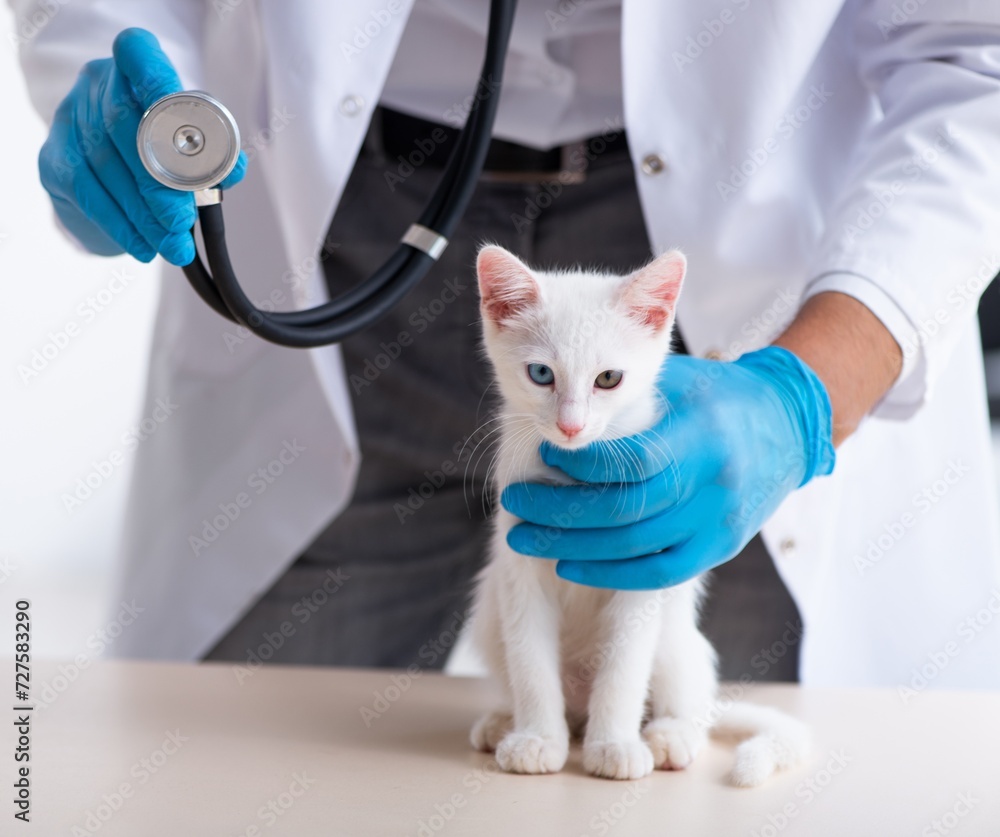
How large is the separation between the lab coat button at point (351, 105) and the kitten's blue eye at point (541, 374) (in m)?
0.56

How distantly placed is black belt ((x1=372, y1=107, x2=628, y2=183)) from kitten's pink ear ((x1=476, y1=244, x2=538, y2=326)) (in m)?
0.56

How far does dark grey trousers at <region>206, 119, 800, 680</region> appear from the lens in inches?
61.9

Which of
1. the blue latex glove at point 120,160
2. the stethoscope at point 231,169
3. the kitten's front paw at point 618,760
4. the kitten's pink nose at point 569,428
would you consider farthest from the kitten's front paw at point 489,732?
the blue latex glove at point 120,160

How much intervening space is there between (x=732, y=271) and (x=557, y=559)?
22.7 inches

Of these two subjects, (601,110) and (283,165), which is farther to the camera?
(601,110)

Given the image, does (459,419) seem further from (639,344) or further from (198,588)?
(639,344)

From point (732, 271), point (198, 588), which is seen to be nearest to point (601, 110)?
point (732, 271)

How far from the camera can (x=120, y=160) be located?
3.84 feet

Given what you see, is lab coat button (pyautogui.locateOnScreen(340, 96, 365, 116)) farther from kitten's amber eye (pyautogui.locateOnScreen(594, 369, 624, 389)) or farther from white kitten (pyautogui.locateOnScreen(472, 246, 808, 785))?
kitten's amber eye (pyautogui.locateOnScreen(594, 369, 624, 389))

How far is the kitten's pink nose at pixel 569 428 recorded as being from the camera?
3.07 ft

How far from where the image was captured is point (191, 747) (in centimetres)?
108

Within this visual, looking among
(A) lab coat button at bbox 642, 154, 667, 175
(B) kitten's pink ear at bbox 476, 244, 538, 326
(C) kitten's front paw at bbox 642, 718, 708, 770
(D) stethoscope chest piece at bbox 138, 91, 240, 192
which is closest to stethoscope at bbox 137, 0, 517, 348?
(D) stethoscope chest piece at bbox 138, 91, 240, 192

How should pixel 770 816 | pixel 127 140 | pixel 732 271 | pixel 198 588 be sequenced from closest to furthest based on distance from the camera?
pixel 770 816 < pixel 127 140 < pixel 732 271 < pixel 198 588

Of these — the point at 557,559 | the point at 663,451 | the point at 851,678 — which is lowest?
the point at 851,678
